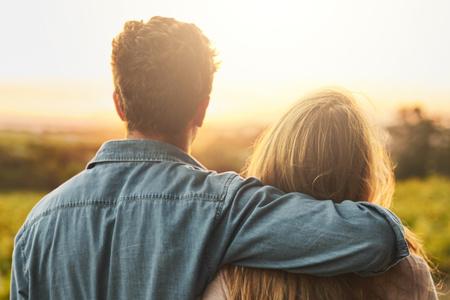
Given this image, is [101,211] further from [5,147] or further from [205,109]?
[5,147]

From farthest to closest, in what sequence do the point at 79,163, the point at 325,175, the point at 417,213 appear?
the point at 417,213 < the point at 79,163 < the point at 325,175

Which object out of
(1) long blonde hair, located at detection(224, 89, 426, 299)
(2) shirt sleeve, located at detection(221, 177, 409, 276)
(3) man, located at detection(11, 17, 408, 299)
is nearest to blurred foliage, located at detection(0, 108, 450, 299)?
(3) man, located at detection(11, 17, 408, 299)

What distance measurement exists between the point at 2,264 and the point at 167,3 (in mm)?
1869

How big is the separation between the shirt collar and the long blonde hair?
0.60 feet

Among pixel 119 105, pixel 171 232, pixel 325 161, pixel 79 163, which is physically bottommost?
pixel 79 163

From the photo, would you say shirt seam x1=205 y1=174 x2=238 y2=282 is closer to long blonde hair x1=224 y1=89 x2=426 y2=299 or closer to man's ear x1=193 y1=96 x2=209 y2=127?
long blonde hair x1=224 y1=89 x2=426 y2=299

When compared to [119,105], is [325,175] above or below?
below

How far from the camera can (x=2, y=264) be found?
4.51m

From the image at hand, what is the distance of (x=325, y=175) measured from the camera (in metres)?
1.63

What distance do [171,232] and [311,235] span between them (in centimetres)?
29

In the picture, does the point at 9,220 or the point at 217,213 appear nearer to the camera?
the point at 217,213

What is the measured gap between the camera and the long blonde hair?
5.19ft

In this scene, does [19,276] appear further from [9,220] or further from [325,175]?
[9,220]

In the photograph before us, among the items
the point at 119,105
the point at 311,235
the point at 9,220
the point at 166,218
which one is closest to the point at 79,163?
the point at 9,220
